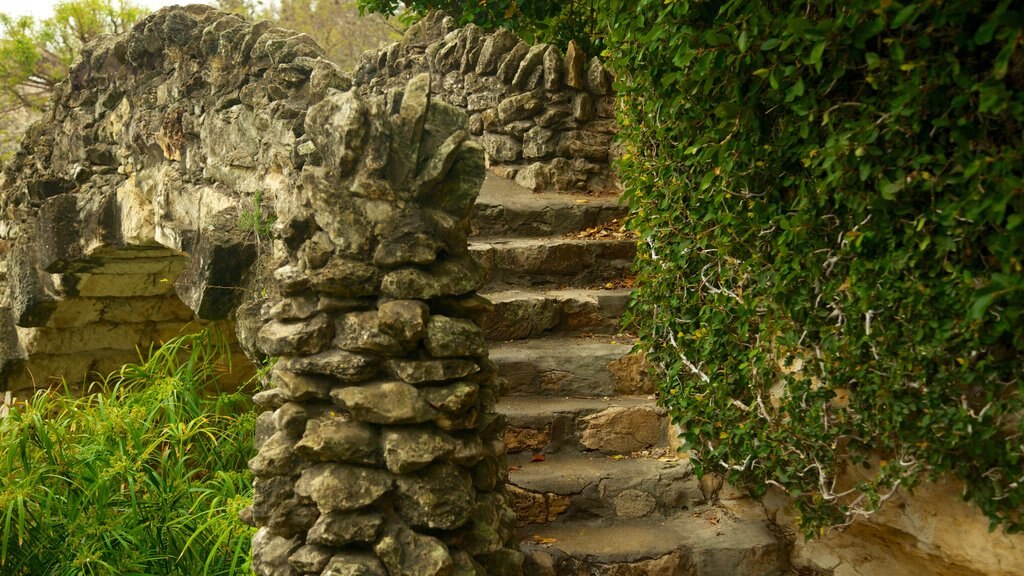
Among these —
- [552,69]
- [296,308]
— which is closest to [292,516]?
[296,308]

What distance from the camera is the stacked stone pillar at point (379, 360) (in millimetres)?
2473

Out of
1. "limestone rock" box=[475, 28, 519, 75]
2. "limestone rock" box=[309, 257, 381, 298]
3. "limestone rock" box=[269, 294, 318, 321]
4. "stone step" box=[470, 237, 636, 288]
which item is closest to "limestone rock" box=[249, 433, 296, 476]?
"limestone rock" box=[269, 294, 318, 321]

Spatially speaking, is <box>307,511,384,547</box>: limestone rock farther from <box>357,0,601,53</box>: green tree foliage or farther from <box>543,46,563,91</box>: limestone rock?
<box>357,0,601,53</box>: green tree foliage

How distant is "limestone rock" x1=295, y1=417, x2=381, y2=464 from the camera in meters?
2.47

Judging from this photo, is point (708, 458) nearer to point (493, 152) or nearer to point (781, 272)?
point (781, 272)

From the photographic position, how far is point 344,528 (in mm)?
2436

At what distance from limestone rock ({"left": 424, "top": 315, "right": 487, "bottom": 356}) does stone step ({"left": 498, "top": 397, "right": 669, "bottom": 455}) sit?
124cm

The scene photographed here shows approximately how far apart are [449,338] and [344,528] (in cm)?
61

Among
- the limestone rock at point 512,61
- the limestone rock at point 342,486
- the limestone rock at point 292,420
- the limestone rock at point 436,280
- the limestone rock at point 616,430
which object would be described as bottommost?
the limestone rock at point 616,430

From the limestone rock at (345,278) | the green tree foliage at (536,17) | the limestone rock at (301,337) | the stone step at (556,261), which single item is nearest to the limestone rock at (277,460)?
the limestone rock at (301,337)

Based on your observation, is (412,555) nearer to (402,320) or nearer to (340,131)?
(402,320)

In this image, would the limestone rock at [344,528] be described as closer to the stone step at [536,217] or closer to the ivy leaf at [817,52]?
the ivy leaf at [817,52]

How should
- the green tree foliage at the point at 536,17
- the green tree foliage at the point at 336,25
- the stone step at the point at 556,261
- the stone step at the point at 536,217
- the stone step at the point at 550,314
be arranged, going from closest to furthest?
the stone step at the point at 550,314
the stone step at the point at 556,261
the stone step at the point at 536,217
the green tree foliage at the point at 536,17
the green tree foliage at the point at 336,25

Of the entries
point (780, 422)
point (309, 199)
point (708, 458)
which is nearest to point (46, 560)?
point (309, 199)
